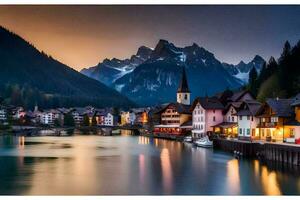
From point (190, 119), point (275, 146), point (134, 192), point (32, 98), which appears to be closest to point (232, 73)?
point (190, 119)

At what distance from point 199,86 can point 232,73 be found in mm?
7820

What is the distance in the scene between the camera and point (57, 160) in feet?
52.2

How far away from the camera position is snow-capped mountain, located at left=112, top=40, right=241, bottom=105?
35.9 metres

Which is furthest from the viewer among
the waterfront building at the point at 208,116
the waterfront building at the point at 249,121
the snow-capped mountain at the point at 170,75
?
the snow-capped mountain at the point at 170,75

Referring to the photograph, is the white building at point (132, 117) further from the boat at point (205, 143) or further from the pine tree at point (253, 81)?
the boat at point (205, 143)

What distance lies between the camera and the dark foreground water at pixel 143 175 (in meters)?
10.5

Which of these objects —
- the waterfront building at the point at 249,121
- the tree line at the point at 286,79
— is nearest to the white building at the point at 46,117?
the tree line at the point at 286,79

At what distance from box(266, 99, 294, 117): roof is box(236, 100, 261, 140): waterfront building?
5.48 feet

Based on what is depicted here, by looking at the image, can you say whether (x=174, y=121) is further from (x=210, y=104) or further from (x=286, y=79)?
(x=286, y=79)

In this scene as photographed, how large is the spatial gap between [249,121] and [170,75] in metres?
34.7

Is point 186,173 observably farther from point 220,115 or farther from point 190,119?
point 190,119

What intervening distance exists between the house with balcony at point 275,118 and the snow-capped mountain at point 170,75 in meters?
10.1

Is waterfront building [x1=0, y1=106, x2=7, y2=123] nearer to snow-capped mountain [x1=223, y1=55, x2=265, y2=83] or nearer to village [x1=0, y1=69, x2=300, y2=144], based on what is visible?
village [x1=0, y1=69, x2=300, y2=144]

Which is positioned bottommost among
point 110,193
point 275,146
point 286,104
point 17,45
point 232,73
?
point 110,193
